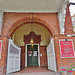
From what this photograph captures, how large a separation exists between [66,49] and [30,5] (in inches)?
119

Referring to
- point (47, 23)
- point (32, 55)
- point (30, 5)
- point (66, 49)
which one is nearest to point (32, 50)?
point (32, 55)

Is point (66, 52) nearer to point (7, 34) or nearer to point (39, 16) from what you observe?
point (39, 16)

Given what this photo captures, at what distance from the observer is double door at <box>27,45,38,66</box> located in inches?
307

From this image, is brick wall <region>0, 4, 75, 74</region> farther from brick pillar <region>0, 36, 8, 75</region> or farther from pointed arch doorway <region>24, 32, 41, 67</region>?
pointed arch doorway <region>24, 32, 41, 67</region>

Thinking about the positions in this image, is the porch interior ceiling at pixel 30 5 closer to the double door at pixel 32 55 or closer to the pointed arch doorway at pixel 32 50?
the pointed arch doorway at pixel 32 50

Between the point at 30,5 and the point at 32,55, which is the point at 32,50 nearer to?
the point at 32,55

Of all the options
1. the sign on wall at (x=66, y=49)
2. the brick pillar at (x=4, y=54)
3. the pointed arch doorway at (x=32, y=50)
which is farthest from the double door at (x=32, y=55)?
the sign on wall at (x=66, y=49)

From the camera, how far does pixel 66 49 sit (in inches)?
165

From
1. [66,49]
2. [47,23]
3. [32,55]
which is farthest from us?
[32,55]

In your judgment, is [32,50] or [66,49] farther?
[32,50]

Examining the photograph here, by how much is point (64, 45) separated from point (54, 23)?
139cm

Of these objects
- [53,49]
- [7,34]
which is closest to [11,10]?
[7,34]

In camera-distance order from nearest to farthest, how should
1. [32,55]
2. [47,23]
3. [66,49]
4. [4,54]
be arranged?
[4,54]
[66,49]
[47,23]
[32,55]

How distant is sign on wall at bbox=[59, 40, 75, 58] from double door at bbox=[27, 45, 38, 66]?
4.17 metres
